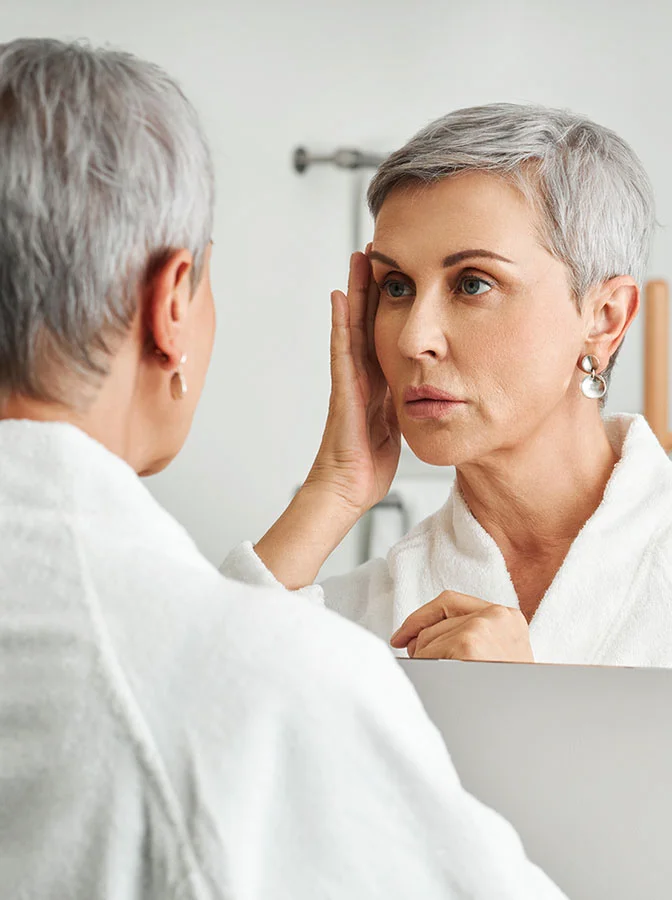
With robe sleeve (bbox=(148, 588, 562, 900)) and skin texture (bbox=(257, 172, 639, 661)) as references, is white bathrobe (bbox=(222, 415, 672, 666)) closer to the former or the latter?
skin texture (bbox=(257, 172, 639, 661))

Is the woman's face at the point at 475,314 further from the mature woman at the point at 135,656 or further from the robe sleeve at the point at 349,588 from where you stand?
the mature woman at the point at 135,656

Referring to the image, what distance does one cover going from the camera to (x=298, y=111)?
2.40 ft

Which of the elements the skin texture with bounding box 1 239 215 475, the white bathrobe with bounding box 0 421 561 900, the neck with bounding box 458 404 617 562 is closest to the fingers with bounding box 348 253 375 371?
the neck with bounding box 458 404 617 562

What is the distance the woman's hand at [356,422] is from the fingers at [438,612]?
11 centimetres

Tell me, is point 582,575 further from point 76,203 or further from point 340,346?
point 76,203

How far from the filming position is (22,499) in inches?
13.8

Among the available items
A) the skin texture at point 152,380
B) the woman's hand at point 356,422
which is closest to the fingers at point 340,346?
the woman's hand at point 356,422

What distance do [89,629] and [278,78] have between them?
523 millimetres

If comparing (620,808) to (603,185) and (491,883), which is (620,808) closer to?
(491,883)

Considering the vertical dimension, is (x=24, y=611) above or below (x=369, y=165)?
below

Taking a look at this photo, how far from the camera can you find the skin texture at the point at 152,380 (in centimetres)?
38

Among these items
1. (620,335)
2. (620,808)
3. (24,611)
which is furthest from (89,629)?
(620,335)

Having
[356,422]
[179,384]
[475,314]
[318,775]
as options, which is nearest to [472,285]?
[475,314]

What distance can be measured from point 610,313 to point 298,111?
28 centimetres
